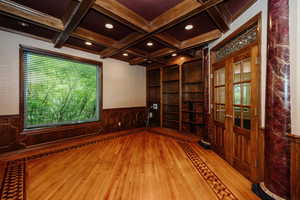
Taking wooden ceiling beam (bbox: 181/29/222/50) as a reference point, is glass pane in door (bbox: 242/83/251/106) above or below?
below

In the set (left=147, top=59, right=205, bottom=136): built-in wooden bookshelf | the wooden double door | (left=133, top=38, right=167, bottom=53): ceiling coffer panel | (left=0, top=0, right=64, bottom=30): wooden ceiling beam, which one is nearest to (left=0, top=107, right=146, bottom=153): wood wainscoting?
(left=147, top=59, right=205, bottom=136): built-in wooden bookshelf

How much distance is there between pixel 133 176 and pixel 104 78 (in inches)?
131

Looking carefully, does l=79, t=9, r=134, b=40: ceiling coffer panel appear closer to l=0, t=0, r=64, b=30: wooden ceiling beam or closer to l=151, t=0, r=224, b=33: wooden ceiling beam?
l=0, t=0, r=64, b=30: wooden ceiling beam

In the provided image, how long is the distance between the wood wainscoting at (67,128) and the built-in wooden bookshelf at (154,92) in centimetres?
44

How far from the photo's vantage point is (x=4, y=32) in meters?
2.61

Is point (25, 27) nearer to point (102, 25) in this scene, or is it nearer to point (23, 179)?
point (102, 25)

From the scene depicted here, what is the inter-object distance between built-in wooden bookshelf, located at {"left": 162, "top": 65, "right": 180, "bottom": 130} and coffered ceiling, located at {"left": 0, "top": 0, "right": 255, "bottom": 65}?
174 centimetres

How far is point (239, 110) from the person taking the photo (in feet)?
7.24

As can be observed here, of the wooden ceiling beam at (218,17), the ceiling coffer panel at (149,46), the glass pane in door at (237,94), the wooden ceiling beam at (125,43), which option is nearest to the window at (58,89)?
the wooden ceiling beam at (125,43)

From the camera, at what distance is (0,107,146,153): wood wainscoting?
2689mm

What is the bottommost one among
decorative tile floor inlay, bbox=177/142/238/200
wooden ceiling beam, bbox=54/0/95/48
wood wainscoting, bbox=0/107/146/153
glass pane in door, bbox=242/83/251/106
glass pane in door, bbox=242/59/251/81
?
decorative tile floor inlay, bbox=177/142/238/200

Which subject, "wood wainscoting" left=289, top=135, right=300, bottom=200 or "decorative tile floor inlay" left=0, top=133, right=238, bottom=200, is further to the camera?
"decorative tile floor inlay" left=0, top=133, right=238, bottom=200

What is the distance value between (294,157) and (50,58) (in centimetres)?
494

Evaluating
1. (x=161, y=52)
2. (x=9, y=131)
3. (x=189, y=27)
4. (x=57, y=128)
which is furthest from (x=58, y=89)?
(x=189, y=27)
